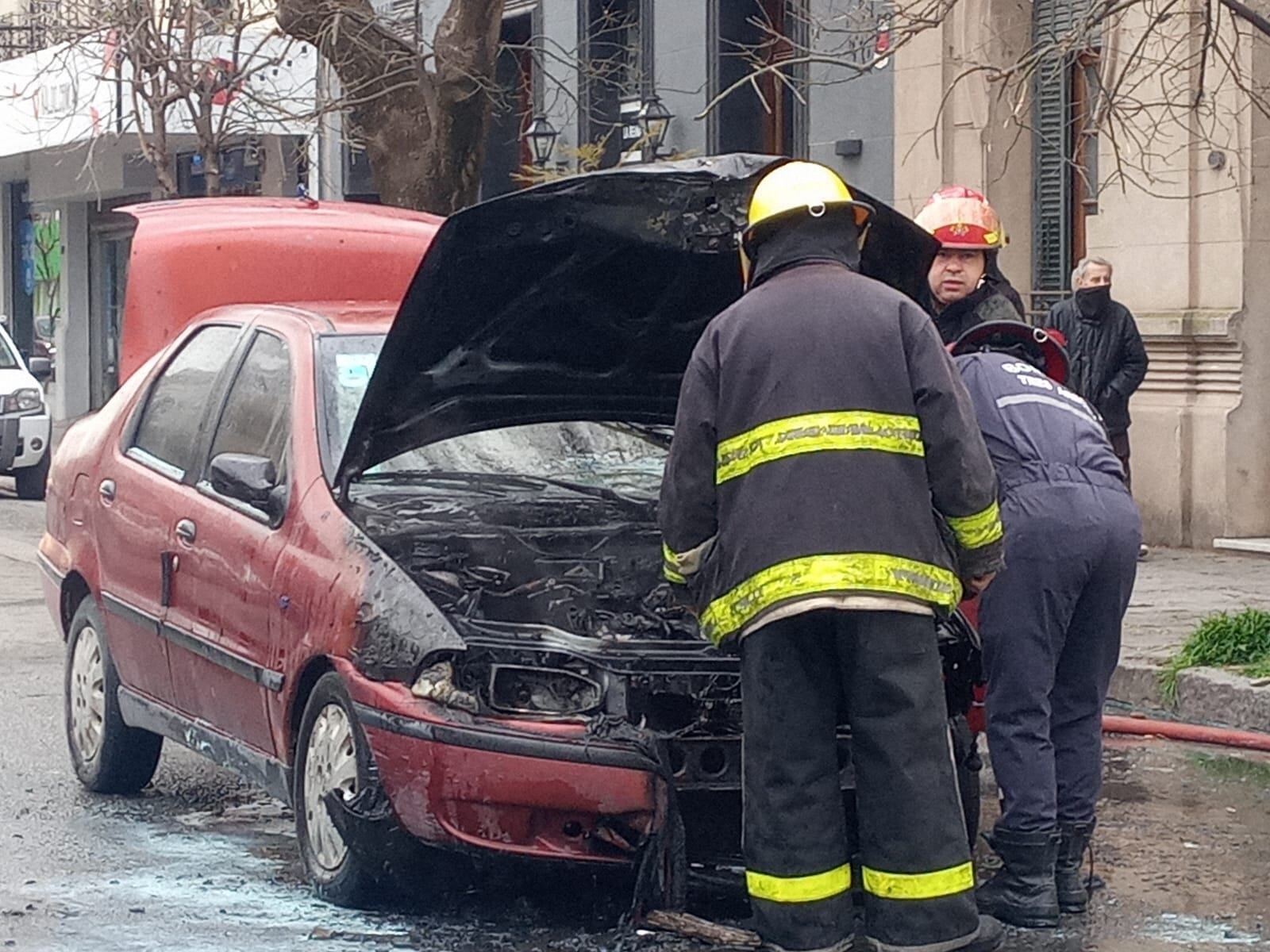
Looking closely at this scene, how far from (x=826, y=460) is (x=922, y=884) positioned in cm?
95

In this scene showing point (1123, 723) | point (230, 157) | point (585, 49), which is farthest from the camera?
point (230, 157)

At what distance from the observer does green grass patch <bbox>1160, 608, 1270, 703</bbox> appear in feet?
30.1

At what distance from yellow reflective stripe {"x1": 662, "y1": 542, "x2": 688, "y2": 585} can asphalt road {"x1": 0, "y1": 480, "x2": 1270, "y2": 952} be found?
3.04 ft

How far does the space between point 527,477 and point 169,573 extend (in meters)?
1.12

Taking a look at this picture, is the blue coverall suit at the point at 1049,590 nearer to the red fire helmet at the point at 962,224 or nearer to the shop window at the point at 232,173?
the red fire helmet at the point at 962,224

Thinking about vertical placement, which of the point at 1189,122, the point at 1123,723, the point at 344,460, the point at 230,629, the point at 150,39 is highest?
the point at 150,39

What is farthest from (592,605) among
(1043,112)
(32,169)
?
(32,169)

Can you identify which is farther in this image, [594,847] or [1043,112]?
[1043,112]

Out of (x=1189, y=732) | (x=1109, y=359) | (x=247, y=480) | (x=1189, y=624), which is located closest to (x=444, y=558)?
(x=247, y=480)

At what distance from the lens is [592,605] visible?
19.8 feet

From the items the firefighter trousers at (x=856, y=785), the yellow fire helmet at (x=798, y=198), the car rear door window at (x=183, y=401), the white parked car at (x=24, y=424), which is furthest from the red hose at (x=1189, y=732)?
the white parked car at (x=24, y=424)

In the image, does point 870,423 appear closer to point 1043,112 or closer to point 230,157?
point 1043,112

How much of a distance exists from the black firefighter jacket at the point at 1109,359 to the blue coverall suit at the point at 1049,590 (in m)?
7.09

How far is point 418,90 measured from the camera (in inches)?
574
